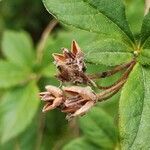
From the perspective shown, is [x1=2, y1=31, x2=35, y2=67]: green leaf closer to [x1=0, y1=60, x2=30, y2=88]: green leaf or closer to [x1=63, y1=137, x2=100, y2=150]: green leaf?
[x1=0, y1=60, x2=30, y2=88]: green leaf

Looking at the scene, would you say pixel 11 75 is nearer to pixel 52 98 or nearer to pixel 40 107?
pixel 40 107

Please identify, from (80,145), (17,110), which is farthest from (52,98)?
(17,110)

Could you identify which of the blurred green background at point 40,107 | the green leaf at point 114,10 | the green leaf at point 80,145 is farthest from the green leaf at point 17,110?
the green leaf at point 114,10

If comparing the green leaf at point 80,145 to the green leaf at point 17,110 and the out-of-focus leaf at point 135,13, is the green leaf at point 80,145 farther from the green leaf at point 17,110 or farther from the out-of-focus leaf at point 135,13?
the out-of-focus leaf at point 135,13

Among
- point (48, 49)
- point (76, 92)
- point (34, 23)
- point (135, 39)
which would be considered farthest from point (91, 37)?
point (34, 23)

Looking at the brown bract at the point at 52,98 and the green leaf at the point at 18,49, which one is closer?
the brown bract at the point at 52,98
